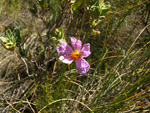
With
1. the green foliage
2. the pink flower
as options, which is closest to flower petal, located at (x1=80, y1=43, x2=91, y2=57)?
the pink flower

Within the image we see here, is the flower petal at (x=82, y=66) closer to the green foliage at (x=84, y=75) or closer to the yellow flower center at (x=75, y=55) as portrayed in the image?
the yellow flower center at (x=75, y=55)

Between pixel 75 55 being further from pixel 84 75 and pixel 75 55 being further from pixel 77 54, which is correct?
pixel 84 75

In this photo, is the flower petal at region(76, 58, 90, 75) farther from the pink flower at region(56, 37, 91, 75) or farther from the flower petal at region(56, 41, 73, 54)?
the flower petal at region(56, 41, 73, 54)

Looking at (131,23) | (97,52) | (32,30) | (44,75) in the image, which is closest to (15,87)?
(44,75)

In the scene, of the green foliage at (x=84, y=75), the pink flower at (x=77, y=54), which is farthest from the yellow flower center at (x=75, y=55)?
Result: the green foliage at (x=84, y=75)

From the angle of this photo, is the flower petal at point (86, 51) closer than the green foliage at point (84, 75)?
Yes

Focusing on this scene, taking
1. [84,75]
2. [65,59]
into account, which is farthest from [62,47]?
[84,75]

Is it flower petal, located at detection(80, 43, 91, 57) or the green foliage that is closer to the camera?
flower petal, located at detection(80, 43, 91, 57)

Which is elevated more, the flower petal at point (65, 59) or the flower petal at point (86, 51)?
the flower petal at point (86, 51)

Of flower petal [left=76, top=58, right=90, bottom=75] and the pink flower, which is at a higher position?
the pink flower

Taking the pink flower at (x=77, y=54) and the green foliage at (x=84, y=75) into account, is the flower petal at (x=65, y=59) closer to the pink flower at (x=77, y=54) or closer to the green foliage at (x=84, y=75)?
the pink flower at (x=77, y=54)
